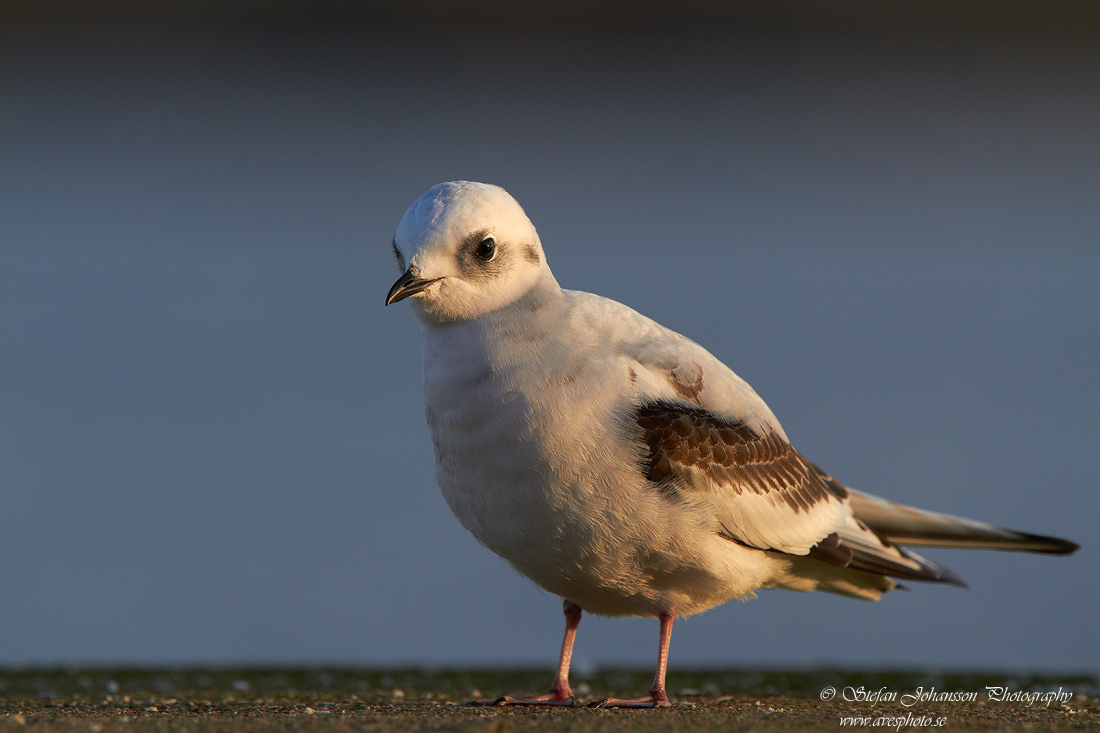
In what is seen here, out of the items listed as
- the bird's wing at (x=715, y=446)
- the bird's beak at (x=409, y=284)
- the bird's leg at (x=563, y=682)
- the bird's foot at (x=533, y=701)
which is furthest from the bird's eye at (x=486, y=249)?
the bird's foot at (x=533, y=701)

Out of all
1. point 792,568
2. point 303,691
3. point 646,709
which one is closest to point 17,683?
point 303,691

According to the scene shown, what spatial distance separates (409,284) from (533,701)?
7.08 feet

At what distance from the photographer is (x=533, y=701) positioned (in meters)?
6.11

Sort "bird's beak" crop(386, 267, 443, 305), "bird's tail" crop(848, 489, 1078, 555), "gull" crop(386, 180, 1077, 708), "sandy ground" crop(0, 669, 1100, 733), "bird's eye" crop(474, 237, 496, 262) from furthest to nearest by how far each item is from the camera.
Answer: "bird's tail" crop(848, 489, 1078, 555), "bird's eye" crop(474, 237, 496, 262), "bird's beak" crop(386, 267, 443, 305), "gull" crop(386, 180, 1077, 708), "sandy ground" crop(0, 669, 1100, 733)

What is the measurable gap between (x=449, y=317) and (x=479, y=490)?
92cm

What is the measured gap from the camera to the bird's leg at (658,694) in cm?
595

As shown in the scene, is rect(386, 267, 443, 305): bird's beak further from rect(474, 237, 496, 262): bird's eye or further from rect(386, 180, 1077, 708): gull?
rect(474, 237, 496, 262): bird's eye

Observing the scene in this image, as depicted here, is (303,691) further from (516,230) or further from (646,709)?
(516,230)

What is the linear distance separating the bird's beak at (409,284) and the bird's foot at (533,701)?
6.70ft

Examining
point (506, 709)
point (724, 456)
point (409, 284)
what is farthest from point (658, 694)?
point (409, 284)

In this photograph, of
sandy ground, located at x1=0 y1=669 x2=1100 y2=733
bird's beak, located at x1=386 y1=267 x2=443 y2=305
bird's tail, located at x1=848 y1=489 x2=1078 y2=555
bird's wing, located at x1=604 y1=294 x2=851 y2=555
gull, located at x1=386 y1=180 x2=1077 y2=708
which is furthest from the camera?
bird's tail, located at x1=848 y1=489 x2=1078 y2=555

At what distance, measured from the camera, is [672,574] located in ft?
20.0

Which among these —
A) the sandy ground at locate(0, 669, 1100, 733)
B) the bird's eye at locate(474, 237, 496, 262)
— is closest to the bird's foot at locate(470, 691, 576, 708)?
the sandy ground at locate(0, 669, 1100, 733)

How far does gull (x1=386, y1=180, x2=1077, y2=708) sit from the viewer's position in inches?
228
